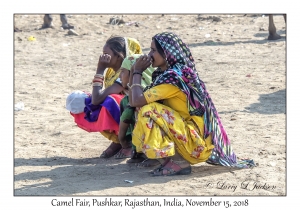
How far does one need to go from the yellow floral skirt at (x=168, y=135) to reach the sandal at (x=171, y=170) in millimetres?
97

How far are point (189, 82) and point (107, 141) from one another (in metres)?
1.71

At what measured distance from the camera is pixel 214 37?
37.0 feet

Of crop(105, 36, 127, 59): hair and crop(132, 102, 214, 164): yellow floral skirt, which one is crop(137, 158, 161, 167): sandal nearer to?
crop(132, 102, 214, 164): yellow floral skirt

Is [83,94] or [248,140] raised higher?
[83,94]

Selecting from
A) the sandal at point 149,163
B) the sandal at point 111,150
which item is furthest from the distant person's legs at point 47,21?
the sandal at point 149,163

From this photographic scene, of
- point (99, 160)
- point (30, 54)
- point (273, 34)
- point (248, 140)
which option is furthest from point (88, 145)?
point (273, 34)

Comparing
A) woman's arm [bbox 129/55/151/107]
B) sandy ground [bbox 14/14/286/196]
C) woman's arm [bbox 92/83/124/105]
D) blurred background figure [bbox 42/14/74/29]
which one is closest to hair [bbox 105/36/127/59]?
woman's arm [bbox 92/83/124/105]

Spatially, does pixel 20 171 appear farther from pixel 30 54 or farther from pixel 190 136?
pixel 30 54

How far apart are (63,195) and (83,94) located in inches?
55.3

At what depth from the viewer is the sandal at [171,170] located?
5.02 meters

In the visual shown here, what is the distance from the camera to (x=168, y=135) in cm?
490

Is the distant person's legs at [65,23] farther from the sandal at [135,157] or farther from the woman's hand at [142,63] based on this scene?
the woman's hand at [142,63]

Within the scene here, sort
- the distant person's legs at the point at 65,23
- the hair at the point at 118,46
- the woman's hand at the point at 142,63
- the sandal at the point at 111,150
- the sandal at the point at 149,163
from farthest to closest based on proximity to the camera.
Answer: the distant person's legs at the point at 65,23, the sandal at the point at 111,150, the hair at the point at 118,46, the sandal at the point at 149,163, the woman's hand at the point at 142,63

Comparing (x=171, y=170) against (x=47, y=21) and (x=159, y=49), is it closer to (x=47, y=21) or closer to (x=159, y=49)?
(x=159, y=49)
